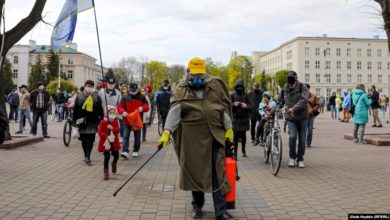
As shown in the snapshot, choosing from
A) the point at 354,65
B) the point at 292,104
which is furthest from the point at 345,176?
the point at 354,65

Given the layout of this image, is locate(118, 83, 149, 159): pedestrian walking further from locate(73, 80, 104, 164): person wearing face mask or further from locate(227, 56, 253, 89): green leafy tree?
locate(227, 56, 253, 89): green leafy tree

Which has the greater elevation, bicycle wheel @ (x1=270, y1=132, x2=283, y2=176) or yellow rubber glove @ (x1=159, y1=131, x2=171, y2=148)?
yellow rubber glove @ (x1=159, y1=131, x2=171, y2=148)

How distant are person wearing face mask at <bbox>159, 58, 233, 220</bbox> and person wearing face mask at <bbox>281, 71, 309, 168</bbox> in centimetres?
371

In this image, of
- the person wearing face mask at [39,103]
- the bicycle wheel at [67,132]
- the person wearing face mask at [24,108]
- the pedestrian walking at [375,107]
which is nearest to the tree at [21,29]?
the bicycle wheel at [67,132]

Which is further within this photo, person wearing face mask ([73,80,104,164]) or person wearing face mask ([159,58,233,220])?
person wearing face mask ([73,80,104,164])

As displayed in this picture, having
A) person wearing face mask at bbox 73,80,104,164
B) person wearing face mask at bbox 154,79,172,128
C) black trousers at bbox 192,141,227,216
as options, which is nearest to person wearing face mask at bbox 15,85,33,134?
person wearing face mask at bbox 154,79,172,128

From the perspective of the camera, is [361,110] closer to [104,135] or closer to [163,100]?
[163,100]

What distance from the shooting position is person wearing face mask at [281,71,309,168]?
8.62 meters

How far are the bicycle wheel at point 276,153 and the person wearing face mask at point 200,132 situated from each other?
2777mm

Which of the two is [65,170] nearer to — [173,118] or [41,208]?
[41,208]

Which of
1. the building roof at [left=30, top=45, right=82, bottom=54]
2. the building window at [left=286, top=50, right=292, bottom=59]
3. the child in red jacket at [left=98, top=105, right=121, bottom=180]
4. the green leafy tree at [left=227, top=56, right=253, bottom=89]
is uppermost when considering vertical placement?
the building roof at [left=30, top=45, right=82, bottom=54]

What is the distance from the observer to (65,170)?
27.7 feet

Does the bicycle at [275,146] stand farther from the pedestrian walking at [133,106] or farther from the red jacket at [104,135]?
the pedestrian walking at [133,106]

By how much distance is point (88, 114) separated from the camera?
9.27 metres
